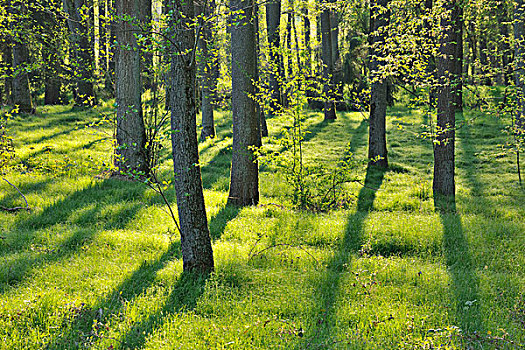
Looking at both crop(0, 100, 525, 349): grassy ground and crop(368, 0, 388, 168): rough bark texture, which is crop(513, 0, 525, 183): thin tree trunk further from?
crop(368, 0, 388, 168): rough bark texture

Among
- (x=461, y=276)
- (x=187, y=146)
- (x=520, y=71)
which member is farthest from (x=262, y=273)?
(x=520, y=71)

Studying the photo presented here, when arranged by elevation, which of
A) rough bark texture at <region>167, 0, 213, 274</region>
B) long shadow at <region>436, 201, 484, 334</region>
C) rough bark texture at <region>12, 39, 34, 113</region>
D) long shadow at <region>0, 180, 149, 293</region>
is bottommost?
long shadow at <region>436, 201, 484, 334</region>

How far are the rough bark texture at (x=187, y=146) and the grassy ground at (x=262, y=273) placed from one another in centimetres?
38

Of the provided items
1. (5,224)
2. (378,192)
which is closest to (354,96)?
(378,192)

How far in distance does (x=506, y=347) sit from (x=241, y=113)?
586cm

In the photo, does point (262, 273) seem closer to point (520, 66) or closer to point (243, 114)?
point (243, 114)

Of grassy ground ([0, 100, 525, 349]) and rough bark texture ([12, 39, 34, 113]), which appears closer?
grassy ground ([0, 100, 525, 349])

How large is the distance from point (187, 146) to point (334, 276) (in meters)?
2.48

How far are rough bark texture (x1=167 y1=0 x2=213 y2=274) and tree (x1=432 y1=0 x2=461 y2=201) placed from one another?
5.60 meters

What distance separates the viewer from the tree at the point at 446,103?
8.21 metres

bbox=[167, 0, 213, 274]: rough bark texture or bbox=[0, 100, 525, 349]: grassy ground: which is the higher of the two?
bbox=[167, 0, 213, 274]: rough bark texture

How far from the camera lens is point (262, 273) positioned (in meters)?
4.98

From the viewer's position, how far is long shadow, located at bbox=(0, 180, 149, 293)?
16.7 ft

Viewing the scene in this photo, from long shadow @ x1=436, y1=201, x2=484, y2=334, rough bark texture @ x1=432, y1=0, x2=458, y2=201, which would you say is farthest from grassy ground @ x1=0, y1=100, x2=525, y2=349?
rough bark texture @ x1=432, y1=0, x2=458, y2=201
